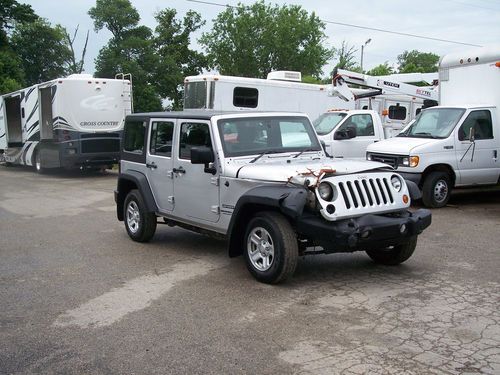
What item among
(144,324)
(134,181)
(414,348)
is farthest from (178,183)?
(414,348)

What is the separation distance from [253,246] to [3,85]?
111ft

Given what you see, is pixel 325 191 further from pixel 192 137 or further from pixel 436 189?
pixel 436 189

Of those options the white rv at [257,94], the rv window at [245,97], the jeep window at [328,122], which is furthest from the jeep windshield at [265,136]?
the rv window at [245,97]

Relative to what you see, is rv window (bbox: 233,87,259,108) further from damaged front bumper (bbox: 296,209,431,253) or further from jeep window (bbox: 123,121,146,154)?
damaged front bumper (bbox: 296,209,431,253)

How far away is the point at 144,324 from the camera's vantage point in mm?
4883

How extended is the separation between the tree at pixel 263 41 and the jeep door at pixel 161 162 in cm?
3582

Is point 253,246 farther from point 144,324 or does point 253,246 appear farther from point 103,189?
point 103,189

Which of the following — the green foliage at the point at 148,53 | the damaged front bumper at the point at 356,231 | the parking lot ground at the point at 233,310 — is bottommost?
the parking lot ground at the point at 233,310

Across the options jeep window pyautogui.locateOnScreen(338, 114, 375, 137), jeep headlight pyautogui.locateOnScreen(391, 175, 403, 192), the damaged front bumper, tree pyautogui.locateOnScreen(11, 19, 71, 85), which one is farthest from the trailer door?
tree pyautogui.locateOnScreen(11, 19, 71, 85)

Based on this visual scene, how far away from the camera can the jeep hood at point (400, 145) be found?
1076 cm

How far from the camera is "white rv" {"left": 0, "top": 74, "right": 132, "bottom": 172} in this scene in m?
17.9

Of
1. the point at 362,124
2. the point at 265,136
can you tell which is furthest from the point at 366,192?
the point at 362,124

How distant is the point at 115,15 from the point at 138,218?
120ft

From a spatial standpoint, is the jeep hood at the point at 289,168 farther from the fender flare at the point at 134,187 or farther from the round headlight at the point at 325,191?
the fender flare at the point at 134,187
